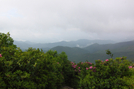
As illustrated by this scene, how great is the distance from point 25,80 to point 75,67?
10932 millimetres

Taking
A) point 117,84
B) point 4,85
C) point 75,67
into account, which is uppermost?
point 4,85

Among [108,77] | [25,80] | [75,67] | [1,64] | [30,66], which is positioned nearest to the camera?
[1,64]

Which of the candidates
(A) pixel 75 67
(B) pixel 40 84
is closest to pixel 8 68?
(B) pixel 40 84

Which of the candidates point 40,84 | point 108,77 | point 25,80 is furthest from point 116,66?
point 25,80

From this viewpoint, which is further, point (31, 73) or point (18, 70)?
point (31, 73)

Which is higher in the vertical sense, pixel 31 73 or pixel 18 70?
pixel 18 70

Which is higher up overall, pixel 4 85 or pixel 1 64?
pixel 1 64

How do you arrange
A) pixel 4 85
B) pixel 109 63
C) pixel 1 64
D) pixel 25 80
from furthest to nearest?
pixel 109 63 → pixel 25 80 → pixel 1 64 → pixel 4 85

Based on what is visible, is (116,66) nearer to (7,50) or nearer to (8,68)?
(8,68)

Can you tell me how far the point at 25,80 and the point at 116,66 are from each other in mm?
6028

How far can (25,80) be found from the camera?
5.21 metres

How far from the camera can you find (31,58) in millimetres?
5652

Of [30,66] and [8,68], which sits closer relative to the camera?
[8,68]

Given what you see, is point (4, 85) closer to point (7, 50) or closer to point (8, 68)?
point (8, 68)
